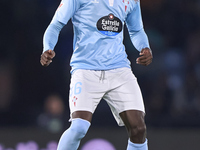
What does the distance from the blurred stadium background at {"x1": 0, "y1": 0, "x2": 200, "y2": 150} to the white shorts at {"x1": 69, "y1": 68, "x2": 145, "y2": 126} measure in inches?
67.8

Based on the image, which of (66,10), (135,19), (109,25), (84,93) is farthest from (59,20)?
(135,19)

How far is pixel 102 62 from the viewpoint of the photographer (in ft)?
10.9

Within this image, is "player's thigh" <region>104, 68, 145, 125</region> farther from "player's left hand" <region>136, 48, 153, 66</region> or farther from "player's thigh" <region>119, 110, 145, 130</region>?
"player's left hand" <region>136, 48, 153, 66</region>

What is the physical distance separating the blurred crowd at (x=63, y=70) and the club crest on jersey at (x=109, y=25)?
84.2 inches

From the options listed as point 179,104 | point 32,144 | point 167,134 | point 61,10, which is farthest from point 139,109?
point 179,104

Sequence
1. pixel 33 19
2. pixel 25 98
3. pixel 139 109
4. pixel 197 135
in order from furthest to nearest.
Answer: pixel 33 19, pixel 25 98, pixel 197 135, pixel 139 109

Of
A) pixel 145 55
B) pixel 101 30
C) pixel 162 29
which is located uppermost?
pixel 101 30

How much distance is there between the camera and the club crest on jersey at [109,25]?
3322mm

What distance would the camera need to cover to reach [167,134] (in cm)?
484

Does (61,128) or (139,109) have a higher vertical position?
(139,109)

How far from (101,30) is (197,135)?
2.11 metres

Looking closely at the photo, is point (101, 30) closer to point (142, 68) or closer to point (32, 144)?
point (32, 144)

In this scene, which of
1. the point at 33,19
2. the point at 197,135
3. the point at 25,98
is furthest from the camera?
the point at 33,19

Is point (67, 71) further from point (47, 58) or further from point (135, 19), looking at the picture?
point (47, 58)
